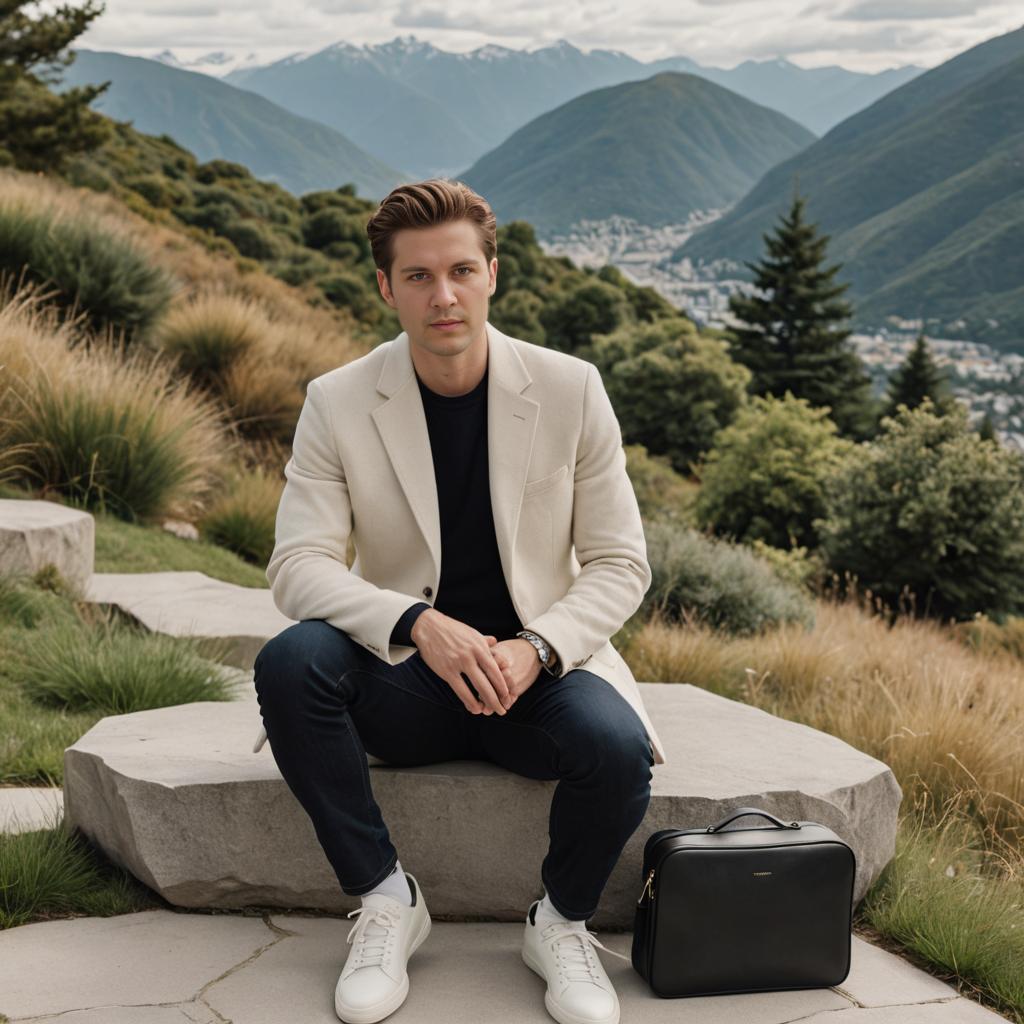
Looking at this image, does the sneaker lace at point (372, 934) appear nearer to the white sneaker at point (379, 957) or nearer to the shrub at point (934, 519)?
the white sneaker at point (379, 957)

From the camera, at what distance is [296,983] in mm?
2256

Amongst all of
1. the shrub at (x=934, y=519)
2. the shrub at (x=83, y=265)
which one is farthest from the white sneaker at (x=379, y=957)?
the shrub at (x=934, y=519)

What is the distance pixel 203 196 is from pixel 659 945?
24521 millimetres

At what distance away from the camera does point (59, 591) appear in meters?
4.82

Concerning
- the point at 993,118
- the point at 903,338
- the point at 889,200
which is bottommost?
the point at 903,338

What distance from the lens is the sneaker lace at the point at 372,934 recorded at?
7.24ft

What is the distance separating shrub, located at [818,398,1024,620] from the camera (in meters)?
12.5

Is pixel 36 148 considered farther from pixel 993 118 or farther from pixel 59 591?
pixel 993 118

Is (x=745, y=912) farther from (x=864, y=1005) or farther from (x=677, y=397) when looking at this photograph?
(x=677, y=397)

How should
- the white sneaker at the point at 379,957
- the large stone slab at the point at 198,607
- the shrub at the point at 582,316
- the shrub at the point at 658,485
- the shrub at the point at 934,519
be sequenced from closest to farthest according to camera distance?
the white sneaker at the point at 379,957 → the large stone slab at the point at 198,607 → the shrub at the point at 934,519 → the shrub at the point at 658,485 → the shrub at the point at 582,316

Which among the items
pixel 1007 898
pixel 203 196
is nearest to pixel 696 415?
pixel 203 196

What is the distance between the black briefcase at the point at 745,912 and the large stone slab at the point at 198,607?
2780 millimetres

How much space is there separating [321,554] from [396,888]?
706 millimetres

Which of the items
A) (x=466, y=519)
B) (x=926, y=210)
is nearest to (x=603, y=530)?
(x=466, y=519)
